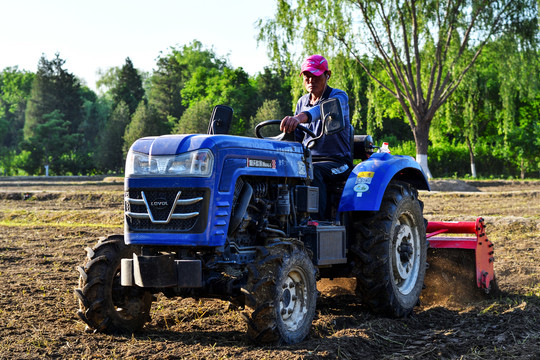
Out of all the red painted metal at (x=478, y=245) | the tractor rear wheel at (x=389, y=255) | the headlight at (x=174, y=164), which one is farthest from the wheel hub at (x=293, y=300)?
the red painted metal at (x=478, y=245)

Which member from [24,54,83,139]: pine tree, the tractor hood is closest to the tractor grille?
the tractor hood

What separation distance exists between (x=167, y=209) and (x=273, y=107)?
53.9 m

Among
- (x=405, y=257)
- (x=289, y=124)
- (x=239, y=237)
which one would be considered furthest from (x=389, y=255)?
(x=239, y=237)

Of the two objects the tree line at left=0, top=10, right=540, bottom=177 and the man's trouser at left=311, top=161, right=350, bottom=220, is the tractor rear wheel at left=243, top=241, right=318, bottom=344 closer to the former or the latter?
the man's trouser at left=311, top=161, right=350, bottom=220

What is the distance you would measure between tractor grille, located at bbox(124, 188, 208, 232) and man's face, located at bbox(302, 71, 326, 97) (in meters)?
2.16

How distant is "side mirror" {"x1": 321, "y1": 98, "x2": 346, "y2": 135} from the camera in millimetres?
6004

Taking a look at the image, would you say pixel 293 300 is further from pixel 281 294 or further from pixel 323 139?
pixel 323 139

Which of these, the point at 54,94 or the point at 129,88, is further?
the point at 129,88

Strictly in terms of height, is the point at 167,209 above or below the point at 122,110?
below

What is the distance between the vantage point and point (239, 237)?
5.50 meters

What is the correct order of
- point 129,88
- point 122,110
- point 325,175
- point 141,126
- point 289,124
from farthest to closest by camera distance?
1. point 129,88
2. point 122,110
3. point 141,126
4. point 325,175
5. point 289,124

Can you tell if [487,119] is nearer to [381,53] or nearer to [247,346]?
[381,53]

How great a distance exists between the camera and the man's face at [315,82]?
6773mm

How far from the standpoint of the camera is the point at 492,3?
2809cm
